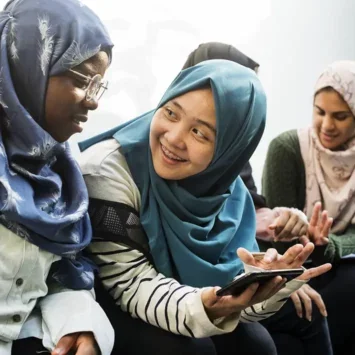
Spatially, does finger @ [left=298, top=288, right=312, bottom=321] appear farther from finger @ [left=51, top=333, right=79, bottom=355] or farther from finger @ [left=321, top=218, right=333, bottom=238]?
finger @ [left=51, top=333, right=79, bottom=355]

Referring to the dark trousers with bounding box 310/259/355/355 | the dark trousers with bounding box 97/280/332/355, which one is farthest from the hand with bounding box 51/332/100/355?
the dark trousers with bounding box 310/259/355/355

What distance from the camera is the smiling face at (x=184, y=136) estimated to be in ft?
4.20

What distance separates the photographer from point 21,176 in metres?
1.07

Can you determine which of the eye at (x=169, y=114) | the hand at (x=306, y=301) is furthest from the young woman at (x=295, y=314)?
the eye at (x=169, y=114)

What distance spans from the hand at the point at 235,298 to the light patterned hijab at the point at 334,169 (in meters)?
0.84

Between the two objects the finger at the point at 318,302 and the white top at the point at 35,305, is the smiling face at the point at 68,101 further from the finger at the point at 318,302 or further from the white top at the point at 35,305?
the finger at the point at 318,302

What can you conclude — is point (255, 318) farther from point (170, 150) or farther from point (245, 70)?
point (245, 70)

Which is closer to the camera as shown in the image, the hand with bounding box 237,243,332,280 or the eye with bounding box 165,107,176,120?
the hand with bounding box 237,243,332,280

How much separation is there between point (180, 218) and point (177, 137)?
0.17 metres

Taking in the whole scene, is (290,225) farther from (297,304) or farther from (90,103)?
(90,103)

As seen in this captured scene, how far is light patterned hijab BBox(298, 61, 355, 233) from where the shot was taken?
6.40 ft

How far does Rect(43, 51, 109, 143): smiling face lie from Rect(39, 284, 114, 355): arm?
0.92 ft

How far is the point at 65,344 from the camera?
41.6 inches

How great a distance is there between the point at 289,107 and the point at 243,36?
372mm
